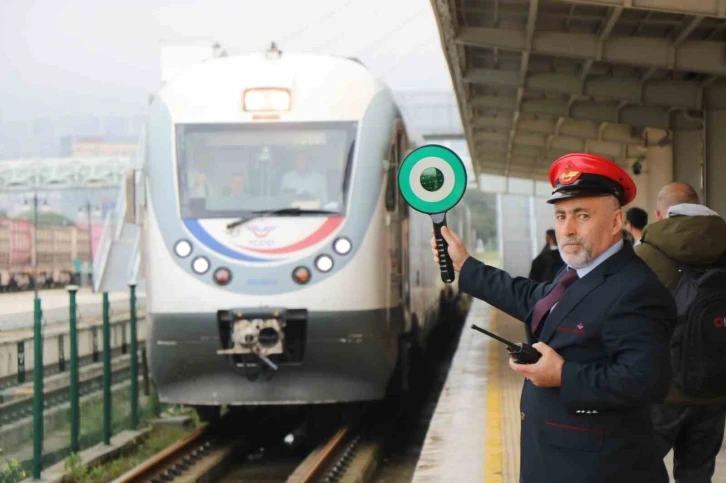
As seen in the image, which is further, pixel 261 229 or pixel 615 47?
pixel 615 47

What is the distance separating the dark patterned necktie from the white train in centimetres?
568

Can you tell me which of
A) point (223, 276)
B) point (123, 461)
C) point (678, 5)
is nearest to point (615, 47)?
point (678, 5)

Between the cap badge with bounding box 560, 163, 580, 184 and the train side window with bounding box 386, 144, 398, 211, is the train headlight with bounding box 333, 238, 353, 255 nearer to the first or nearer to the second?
the train side window with bounding box 386, 144, 398, 211

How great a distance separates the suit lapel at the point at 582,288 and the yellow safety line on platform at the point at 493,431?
12.7 ft

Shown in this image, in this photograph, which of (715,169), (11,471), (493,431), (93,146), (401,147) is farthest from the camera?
(93,146)

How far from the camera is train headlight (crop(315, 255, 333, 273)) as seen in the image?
9.21m

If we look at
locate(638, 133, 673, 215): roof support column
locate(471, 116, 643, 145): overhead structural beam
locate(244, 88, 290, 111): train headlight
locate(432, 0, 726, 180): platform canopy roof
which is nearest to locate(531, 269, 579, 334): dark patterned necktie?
locate(432, 0, 726, 180): platform canopy roof

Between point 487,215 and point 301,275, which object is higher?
point 487,215

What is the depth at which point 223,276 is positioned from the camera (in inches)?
363

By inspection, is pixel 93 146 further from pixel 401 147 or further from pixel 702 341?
pixel 702 341

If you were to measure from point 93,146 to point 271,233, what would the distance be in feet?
184

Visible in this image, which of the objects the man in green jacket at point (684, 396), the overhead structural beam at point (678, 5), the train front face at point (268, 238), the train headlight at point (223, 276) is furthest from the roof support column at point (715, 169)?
the man in green jacket at point (684, 396)

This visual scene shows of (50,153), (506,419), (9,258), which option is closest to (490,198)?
(50,153)

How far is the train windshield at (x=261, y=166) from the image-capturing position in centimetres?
943
